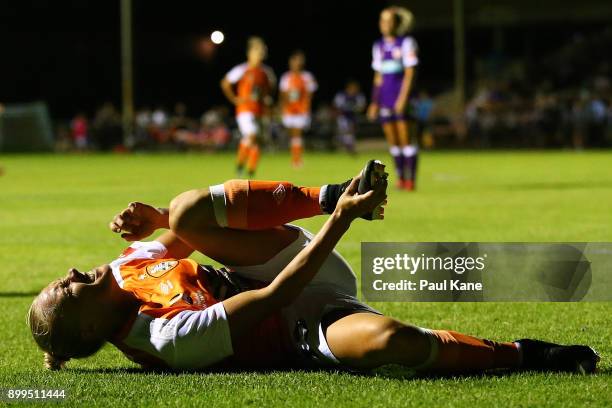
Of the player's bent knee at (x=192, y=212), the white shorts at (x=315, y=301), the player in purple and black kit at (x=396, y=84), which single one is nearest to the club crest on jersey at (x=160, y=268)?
the player's bent knee at (x=192, y=212)

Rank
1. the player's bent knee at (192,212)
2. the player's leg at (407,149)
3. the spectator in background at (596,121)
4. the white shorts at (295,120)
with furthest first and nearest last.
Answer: the spectator in background at (596,121)
the white shorts at (295,120)
the player's leg at (407,149)
the player's bent knee at (192,212)

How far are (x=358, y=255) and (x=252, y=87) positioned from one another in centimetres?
A: 1213

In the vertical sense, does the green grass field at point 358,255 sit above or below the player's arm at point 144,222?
below

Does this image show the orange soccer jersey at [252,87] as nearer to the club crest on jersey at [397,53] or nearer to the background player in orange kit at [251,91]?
the background player in orange kit at [251,91]

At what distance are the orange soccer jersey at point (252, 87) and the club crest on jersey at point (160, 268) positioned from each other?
50.4 ft

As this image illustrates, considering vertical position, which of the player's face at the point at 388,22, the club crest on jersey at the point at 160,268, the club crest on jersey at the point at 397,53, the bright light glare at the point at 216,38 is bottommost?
the club crest on jersey at the point at 160,268

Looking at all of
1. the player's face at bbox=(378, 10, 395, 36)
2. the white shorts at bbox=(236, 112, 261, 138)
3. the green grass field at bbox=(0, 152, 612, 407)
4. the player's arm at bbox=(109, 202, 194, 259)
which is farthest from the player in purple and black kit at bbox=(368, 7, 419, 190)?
the player's arm at bbox=(109, 202, 194, 259)

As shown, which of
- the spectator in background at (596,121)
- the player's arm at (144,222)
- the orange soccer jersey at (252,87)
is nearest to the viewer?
the player's arm at (144,222)

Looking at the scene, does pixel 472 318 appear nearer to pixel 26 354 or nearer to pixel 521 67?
pixel 26 354

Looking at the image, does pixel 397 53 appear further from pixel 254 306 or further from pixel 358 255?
pixel 254 306

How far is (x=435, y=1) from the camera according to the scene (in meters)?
47.0

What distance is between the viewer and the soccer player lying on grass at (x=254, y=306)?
4066 millimetres

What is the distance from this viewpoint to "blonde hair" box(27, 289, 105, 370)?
4172mm

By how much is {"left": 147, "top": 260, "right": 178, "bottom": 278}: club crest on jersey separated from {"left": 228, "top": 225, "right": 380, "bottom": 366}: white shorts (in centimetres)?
27
